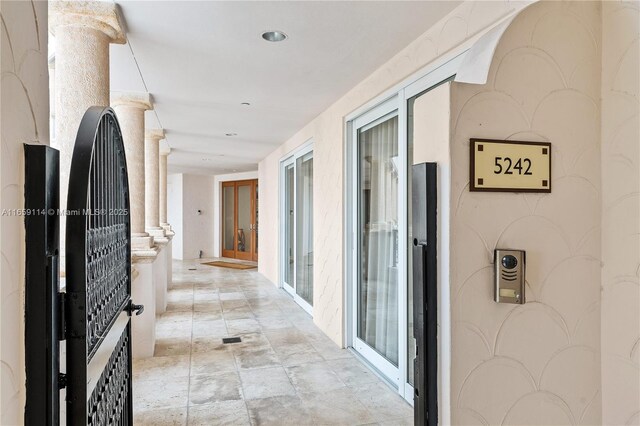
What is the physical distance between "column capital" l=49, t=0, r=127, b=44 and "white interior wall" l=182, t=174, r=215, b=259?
34.7ft

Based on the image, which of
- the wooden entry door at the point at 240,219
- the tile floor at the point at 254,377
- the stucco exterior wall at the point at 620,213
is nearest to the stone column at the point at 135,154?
the tile floor at the point at 254,377

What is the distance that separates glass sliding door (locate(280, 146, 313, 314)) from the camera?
6062mm

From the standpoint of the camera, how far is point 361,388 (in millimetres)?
3232

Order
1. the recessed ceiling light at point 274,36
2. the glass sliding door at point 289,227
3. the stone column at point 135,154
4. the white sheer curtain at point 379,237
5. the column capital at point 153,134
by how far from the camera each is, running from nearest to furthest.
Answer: the recessed ceiling light at point 274,36 → the white sheer curtain at point 379,237 → the stone column at point 135,154 → the column capital at point 153,134 → the glass sliding door at point 289,227

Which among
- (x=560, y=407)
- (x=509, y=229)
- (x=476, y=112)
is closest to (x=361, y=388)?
(x=560, y=407)

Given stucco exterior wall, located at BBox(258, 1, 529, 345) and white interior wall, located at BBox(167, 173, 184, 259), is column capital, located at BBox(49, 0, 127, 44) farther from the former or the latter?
white interior wall, located at BBox(167, 173, 184, 259)

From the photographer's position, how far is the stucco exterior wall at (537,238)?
1.30 metres

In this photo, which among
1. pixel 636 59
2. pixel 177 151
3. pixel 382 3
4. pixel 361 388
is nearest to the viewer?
pixel 636 59

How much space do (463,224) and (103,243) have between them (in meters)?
1.18

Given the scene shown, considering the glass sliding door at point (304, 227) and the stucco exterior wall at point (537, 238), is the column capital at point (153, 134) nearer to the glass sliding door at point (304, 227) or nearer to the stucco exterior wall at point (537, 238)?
the glass sliding door at point (304, 227)

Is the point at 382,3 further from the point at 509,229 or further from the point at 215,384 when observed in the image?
the point at 215,384

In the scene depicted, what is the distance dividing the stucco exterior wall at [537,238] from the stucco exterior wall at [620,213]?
30mm

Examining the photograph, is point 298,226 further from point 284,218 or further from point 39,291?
point 39,291

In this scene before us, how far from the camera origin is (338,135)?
169 inches
